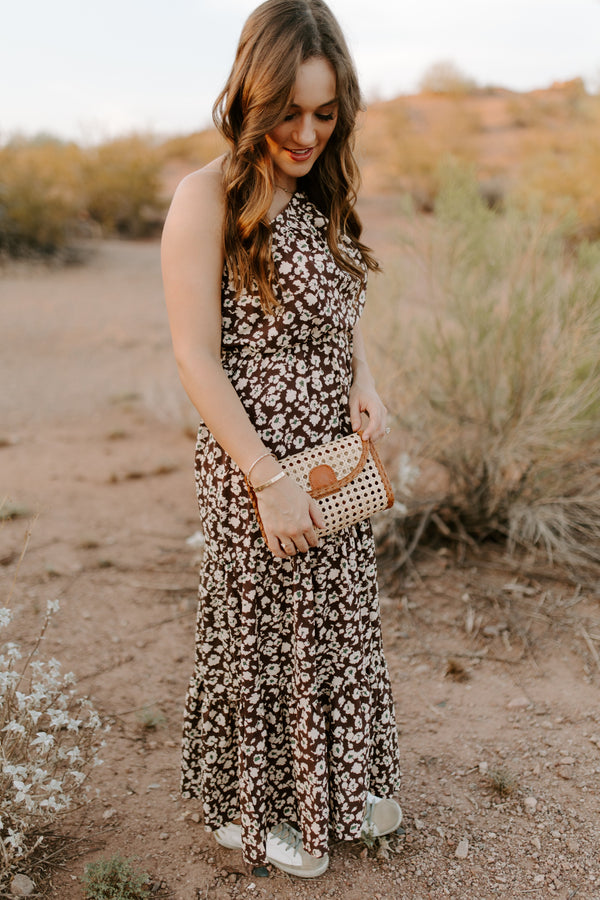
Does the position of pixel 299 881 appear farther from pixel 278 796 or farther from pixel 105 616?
pixel 105 616

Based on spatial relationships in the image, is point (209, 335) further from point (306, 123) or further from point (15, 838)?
point (15, 838)

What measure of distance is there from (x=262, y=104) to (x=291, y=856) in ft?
5.74

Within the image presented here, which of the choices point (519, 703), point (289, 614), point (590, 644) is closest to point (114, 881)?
point (289, 614)

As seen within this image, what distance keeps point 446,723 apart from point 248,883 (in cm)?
92

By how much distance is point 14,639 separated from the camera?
2992 mm

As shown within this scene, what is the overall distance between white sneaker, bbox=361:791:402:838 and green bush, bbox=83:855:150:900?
0.58 m

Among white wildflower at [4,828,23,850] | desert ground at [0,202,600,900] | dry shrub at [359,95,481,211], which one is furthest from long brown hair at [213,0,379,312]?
dry shrub at [359,95,481,211]

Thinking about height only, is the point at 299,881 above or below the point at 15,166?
below

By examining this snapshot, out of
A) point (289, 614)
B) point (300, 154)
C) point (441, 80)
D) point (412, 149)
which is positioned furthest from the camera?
point (441, 80)

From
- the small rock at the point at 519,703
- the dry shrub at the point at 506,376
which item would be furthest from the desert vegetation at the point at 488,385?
the small rock at the point at 519,703

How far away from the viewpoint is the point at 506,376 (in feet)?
12.1

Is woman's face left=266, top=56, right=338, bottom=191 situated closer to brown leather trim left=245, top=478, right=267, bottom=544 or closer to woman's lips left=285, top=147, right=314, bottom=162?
woman's lips left=285, top=147, right=314, bottom=162

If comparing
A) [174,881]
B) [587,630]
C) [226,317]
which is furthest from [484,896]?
[226,317]

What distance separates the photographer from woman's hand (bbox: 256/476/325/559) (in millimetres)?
1563
